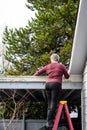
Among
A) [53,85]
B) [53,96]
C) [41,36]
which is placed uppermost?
[41,36]

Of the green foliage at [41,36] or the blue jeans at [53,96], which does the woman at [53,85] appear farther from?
the green foliage at [41,36]

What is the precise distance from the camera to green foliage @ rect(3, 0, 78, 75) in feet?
59.8

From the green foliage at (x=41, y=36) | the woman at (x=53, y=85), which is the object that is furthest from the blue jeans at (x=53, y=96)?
the green foliage at (x=41, y=36)

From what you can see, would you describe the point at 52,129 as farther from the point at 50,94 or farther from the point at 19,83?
the point at 19,83

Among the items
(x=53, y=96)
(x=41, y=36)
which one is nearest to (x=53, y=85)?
(x=53, y=96)

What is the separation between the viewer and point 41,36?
18.3 metres

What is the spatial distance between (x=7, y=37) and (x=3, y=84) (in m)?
11.1

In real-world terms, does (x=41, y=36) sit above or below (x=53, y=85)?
above

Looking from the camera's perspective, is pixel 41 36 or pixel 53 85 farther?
pixel 41 36

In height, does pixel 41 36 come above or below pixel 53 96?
above

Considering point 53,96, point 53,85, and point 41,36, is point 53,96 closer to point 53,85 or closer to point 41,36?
point 53,85

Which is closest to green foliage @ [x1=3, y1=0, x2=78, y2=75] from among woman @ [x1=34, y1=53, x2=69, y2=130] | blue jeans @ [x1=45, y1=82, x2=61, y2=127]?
woman @ [x1=34, y1=53, x2=69, y2=130]

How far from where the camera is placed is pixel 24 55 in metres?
19.4

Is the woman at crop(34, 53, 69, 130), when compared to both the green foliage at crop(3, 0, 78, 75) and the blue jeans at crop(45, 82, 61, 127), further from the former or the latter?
the green foliage at crop(3, 0, 78, 75)
